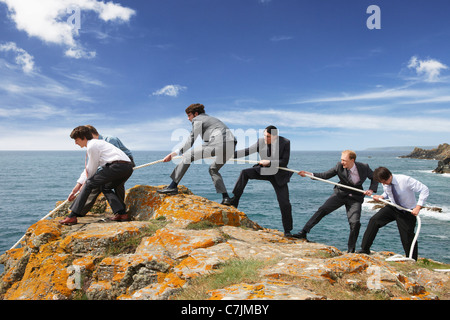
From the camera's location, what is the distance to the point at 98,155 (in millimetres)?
6922

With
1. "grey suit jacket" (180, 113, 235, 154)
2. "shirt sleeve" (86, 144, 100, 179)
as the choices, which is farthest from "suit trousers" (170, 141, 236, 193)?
"shirt sleeve" (86, 144, 100, 179)

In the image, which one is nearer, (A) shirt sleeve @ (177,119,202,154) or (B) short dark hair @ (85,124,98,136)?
(B) short dark hair @ (85,124,98,136)

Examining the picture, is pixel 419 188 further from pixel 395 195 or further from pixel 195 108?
pixel 195 108

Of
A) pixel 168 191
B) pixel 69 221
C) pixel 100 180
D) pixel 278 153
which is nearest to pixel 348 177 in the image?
pixel 278 153

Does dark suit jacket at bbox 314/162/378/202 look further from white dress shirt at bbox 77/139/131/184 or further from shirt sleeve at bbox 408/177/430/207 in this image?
white dress shirt at bbox 77/139/131/184

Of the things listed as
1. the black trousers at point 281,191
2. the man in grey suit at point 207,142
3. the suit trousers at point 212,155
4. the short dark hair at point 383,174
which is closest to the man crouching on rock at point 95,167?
the man in grey suit at point 207,142

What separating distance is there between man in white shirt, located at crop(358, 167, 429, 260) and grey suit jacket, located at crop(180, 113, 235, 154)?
13.0 feet

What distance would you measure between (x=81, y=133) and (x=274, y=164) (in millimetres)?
5026

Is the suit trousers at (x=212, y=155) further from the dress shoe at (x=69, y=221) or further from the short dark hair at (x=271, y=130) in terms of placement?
the dress shoe at (x=69, y=221)

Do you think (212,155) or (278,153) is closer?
(278,153)

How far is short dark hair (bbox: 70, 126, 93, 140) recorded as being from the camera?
675 centimetres

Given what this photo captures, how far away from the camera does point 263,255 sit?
16.6 feet
